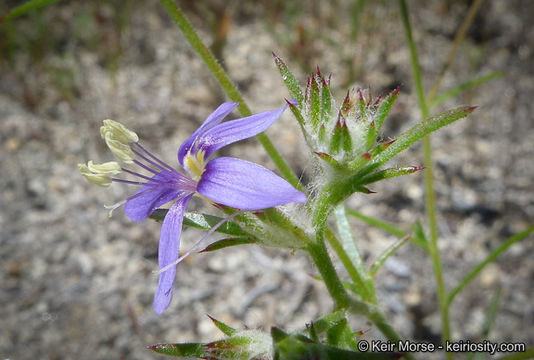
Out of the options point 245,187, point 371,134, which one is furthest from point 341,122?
point 245,187

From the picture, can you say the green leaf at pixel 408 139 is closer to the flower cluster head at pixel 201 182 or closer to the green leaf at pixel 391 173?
the green leaf at pixel 391 173

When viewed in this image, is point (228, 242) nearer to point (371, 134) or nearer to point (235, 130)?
point (235, 130)

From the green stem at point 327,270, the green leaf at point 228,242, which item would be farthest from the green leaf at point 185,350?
the green stem at point 327,270

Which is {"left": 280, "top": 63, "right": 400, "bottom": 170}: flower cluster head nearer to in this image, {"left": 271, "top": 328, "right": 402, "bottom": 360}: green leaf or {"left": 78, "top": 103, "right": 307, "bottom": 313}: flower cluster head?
{"left": 78, "top": 103, "right": 307, "bottom": 313}: flower cluster head

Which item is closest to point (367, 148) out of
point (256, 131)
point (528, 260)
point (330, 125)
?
point (330, 125)

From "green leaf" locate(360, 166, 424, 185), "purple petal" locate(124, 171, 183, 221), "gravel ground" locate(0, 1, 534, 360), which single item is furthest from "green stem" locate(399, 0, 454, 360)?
"purple petal" locate(124, 171, 183, 221)

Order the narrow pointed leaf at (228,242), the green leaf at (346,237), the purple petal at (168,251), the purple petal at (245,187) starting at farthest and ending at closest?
the green leaf at (346,237) → the narrow pointed leaf at (228,242) → the purple petal at (168,251) → the purple petal at (245,187)

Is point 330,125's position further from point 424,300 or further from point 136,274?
point 136,274
